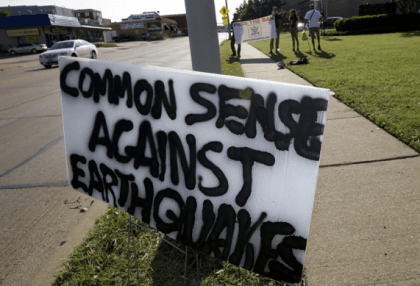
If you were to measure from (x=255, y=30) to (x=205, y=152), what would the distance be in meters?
13.4

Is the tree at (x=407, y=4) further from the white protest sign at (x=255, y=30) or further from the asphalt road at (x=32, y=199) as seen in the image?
the asphalt road at (x=32, y=199)

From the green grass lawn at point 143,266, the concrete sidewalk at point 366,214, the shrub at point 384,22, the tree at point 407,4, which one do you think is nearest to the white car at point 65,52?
the green grass lawn at point 143,266

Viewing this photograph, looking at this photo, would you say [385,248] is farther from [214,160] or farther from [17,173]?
[17,173]

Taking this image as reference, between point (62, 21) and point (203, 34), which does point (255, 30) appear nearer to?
point (203, 34)

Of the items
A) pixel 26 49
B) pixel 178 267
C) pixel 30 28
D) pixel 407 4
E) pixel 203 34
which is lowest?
pixel 178 267

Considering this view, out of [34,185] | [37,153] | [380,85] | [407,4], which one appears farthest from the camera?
[407,4]

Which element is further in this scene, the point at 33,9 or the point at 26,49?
the point at 33,9

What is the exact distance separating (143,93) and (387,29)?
25647 millimetres

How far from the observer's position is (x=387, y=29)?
2178 cm

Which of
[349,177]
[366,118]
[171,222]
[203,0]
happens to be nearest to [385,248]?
[349,177]

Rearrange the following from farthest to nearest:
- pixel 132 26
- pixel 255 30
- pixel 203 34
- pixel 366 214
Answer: pixel 132 26 → pixel 255 30 → pixel 203 34 → pixel 366 214

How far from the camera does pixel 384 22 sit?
73.5 feet

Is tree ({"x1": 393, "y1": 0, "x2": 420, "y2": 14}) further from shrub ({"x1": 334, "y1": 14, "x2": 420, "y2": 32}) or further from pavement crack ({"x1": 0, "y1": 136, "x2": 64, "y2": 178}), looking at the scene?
pavement crack ({"x1": 0, "y1": 136, "x2": 64, "y2": 178})

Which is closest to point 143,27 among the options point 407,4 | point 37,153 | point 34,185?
point 407,4
